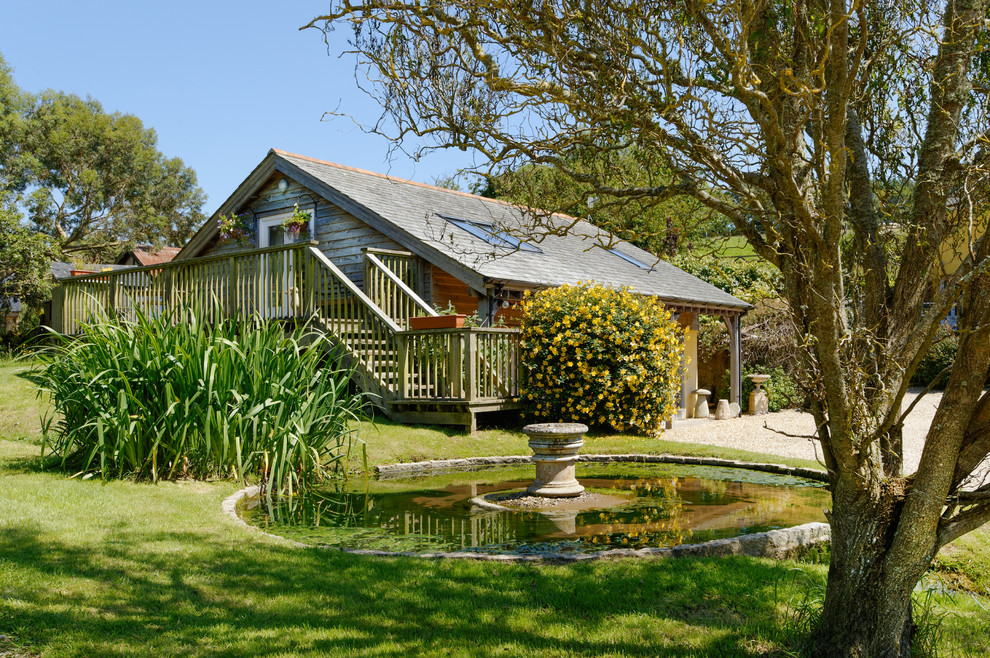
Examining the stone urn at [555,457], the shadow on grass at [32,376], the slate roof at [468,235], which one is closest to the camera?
the stone urn at [555,457]

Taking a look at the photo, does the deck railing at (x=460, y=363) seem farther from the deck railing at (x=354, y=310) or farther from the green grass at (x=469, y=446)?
the green grass at (x=469, y=446)

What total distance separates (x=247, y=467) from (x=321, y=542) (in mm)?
1776

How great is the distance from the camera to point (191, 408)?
7.39m

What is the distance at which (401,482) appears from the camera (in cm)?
927

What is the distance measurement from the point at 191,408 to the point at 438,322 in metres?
5.45

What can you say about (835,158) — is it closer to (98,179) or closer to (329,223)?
(329,223)

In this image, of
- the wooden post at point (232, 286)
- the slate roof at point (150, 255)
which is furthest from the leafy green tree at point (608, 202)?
the slate roof at point (150, 255)

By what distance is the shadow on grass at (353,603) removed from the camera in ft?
12.1

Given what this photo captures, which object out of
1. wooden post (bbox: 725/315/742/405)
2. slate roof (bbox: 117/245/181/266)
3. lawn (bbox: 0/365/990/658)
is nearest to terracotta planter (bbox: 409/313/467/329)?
lawn (bbox: 0/365/990/658)

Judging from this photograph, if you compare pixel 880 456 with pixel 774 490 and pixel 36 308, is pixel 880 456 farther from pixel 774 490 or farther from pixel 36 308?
pixel 36 308

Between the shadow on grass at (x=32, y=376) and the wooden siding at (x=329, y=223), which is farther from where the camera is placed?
the wooden siding at (x=329, y=223)

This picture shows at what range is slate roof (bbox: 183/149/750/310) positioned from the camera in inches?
563

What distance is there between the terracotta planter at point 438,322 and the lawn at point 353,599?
6.58m

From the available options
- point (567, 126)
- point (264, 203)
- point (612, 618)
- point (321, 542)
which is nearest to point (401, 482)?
point (321, 542)
